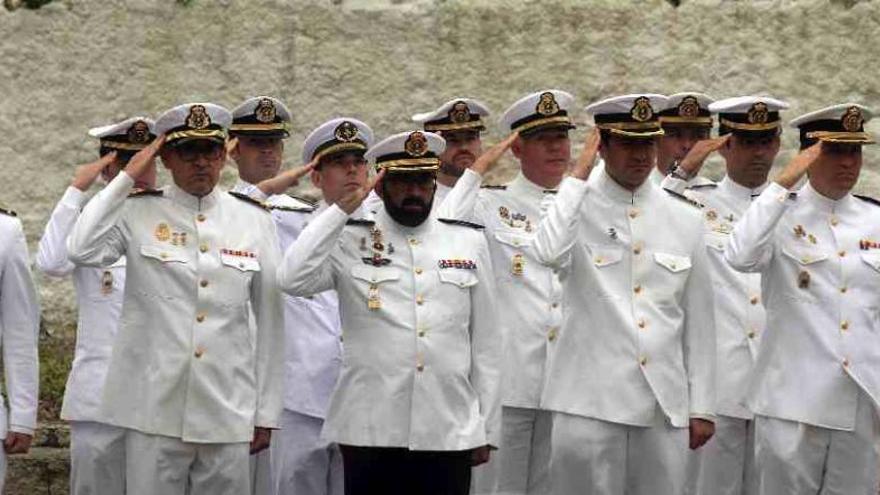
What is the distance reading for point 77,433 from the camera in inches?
446

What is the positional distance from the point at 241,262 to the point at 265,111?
1821 millimetres

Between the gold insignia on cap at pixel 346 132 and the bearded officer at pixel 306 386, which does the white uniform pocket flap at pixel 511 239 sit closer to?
the bearded officer at pixel 306 386

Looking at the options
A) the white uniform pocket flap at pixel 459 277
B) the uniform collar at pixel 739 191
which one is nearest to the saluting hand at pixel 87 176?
the white uniform pocket flap at pixel 459 277

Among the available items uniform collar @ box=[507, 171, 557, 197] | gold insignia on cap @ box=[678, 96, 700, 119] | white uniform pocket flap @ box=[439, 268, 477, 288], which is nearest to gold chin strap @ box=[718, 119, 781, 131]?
gold insignia on cap @ box=[678, 96, 700, 119]

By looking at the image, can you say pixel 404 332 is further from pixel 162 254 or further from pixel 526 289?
pixel 526 289

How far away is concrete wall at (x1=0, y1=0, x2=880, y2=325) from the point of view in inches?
589

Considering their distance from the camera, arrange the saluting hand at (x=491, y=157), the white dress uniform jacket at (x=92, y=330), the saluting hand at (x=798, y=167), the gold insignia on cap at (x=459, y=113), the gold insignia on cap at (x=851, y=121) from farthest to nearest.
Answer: the gold insignia on cap at (x=459, y=113), the saluting hand at (x=491, y=157), the white dress uniform jacket at (x=92, y=330), the gold insignia on cap at (x=851, y=121), the saluting hand at (x=798, y=167)

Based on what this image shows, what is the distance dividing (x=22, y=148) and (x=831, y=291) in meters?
5.76

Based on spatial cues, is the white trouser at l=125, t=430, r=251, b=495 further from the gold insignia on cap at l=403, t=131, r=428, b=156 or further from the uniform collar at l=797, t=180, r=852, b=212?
the uniform collar at l=797, t=180, r=852, b=212

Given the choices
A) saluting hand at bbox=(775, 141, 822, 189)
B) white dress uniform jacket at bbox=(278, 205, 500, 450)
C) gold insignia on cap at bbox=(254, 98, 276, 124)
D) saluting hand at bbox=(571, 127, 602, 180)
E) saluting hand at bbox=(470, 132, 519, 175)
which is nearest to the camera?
white dress uniform jacket at bbox=(278, 205, 500, 450)

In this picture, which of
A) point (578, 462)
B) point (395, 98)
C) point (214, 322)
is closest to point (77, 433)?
point (214, 322)

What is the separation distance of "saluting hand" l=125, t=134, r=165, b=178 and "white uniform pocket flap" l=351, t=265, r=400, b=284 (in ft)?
3.03

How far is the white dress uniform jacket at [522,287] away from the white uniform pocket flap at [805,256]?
1319 millimetres

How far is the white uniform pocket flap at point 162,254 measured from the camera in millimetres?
10414
